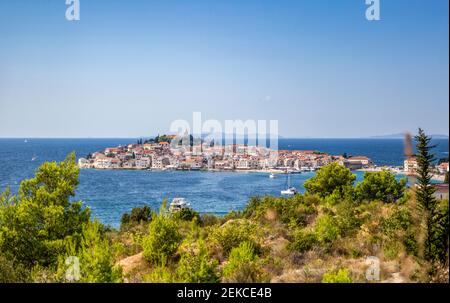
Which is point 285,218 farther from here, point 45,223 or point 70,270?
point 70,270

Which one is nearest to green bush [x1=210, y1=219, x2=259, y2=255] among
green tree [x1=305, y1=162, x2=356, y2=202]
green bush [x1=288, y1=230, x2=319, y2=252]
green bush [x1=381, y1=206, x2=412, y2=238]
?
green bush [x1=288, y1=230, x2=319, y2=252]

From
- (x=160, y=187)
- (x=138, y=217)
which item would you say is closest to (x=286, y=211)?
(x=138, y=217)

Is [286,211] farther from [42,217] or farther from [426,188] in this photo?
[42,217]

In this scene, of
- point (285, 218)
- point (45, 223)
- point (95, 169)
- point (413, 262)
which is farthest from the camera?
point (95, 169)

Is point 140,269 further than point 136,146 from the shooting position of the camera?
No

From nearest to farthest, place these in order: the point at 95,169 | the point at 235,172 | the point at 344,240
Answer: the point at 344,240 < the point at 235,172 < the point at 95,169
